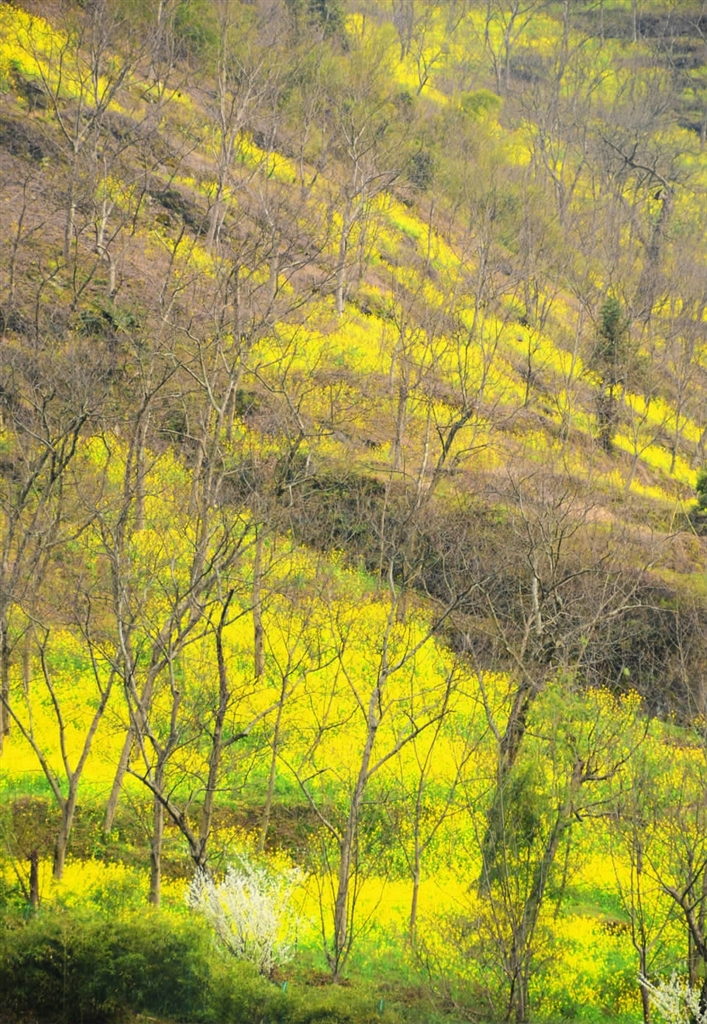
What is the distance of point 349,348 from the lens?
3716 centimetres

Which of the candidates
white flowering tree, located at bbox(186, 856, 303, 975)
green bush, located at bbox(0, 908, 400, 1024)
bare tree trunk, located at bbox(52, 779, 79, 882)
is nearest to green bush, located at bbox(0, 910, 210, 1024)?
green bush, located at bbox(0, 908, 400, 1024)

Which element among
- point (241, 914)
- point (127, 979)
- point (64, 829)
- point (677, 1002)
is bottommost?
point (64, 829)

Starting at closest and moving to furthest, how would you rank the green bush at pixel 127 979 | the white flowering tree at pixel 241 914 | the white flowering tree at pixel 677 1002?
the white flowering tree at pixel 677 1002 → the green bush at pixel 127 979 → the white flowering tree at pixel 241 914

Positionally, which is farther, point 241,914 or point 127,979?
point 241,914

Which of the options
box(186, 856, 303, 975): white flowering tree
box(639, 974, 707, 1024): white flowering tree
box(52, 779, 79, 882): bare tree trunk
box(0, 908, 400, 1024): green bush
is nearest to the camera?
box(639, 974, 707, 1024): white flowering tree

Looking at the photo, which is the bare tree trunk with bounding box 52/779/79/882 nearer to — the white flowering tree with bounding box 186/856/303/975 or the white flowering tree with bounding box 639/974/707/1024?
the white flowering tree with bounding box 186/856/303/975

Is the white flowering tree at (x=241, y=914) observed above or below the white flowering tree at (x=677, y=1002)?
below

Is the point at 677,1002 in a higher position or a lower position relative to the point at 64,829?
higher

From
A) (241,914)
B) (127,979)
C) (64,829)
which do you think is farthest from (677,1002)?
(64,829)

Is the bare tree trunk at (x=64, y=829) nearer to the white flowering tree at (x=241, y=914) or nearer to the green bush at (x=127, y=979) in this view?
the white flowering tree at (x=241, y=914)

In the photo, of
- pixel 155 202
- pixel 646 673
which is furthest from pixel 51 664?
pixel 155 202

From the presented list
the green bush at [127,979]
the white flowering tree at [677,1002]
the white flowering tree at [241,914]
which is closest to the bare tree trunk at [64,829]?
the white flowering tree at [241,914]

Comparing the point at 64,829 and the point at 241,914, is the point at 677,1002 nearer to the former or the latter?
the point at 241,914

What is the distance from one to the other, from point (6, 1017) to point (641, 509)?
2776 centimetres
